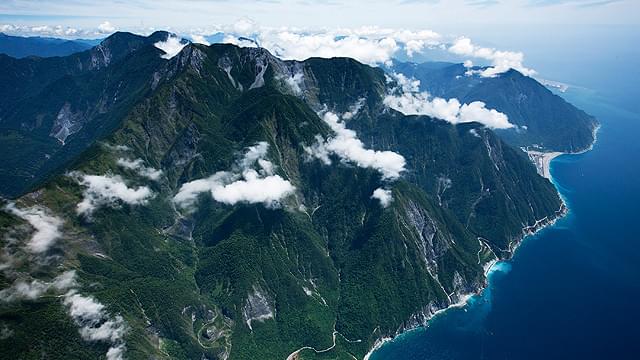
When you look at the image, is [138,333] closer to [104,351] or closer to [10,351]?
[104,351]

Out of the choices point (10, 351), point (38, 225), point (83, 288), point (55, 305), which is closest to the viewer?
point (10, 351)

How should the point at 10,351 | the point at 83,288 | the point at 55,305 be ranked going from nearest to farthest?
the point at 10,351 < the point at 55,305 < the point at 83,288

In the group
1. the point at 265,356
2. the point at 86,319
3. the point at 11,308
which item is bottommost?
the point at 265,356

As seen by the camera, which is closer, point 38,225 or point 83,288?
point 83,288

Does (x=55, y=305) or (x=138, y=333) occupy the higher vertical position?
(x=55, y=305)

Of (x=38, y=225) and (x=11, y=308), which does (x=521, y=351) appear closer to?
(x=11, y=308)

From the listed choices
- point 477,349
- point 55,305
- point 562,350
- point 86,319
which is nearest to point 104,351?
point 86,319

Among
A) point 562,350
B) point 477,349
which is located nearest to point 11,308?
point 477,349

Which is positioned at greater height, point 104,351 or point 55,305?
point 55,305

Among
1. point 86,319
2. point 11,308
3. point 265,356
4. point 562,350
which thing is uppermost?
point 11,308

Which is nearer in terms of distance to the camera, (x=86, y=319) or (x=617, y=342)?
(x=86, y=319)
